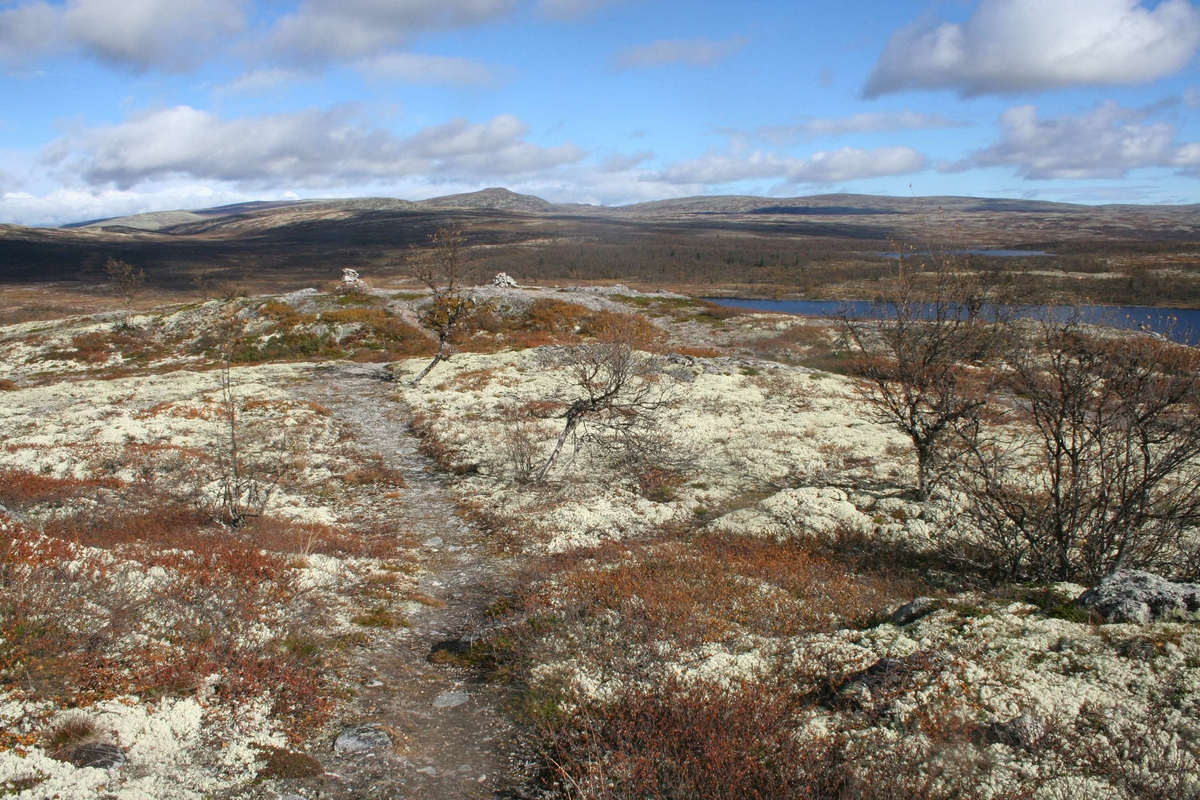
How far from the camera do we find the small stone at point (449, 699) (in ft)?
24.0

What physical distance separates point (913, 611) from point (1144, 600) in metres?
2.32

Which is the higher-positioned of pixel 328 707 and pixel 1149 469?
pixel 1149 469

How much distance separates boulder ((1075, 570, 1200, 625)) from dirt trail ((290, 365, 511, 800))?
675 centimetres

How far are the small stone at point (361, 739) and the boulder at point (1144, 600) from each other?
25.8ft

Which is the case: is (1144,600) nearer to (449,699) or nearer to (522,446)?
(449,699)

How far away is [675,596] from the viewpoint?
890 centimetres

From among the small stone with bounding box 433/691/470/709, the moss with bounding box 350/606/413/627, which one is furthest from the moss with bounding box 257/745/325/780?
the moss with bounding box 350/606/413/627

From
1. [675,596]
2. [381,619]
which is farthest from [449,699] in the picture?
[675,596]

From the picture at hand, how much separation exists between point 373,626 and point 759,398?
18.4m

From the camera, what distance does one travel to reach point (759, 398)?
24562mm

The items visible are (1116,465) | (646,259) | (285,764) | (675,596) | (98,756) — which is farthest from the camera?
(646,259)

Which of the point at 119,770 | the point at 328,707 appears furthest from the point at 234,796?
the point at 328,707

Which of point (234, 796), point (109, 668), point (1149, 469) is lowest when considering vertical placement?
point (234, 796)

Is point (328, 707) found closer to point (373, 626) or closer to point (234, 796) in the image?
point (234, 796)
